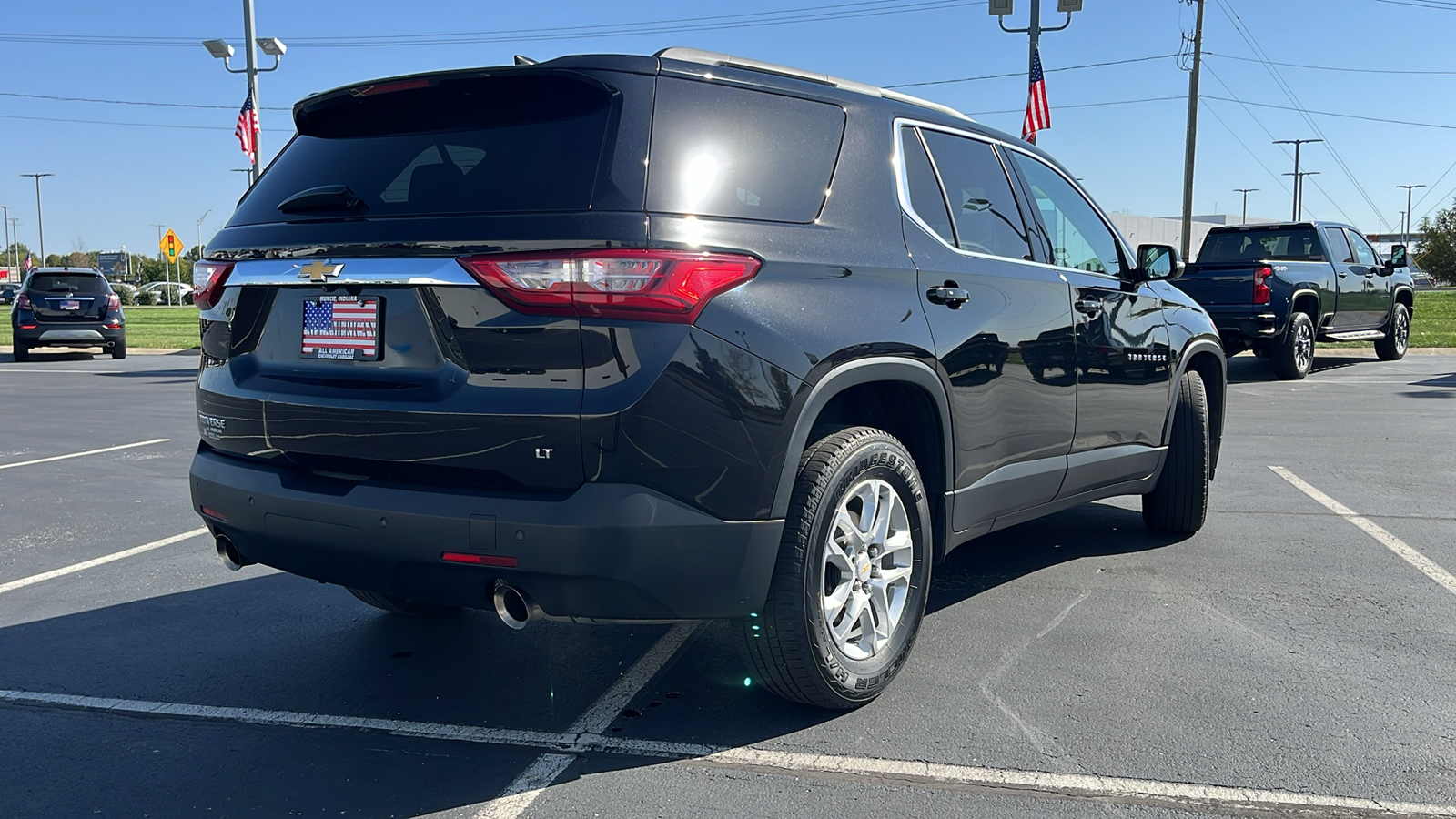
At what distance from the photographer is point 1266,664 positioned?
397 cm

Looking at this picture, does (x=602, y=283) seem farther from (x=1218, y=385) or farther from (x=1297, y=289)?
(x=1297, y=289)

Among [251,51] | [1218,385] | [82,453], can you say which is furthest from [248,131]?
[1218,385]

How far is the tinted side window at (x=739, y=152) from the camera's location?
3.12 meters

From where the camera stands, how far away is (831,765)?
319cm

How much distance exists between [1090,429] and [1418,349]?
57.9 feet

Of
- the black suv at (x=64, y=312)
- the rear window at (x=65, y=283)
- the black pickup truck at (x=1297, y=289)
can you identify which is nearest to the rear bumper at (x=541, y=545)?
the black pickup truck at (x=1297, y=289)

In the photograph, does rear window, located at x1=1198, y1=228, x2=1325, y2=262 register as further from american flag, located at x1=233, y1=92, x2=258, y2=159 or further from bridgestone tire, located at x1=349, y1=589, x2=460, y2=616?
american flag, located at x1=233, y1=92, x2=258, y2=159

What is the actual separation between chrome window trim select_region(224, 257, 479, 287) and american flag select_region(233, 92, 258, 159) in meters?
18.8

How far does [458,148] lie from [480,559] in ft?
3.79

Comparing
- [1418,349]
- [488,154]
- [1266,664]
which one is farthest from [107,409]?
[1418,349]

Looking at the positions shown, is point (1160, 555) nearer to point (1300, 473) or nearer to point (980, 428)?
point (980, 428)

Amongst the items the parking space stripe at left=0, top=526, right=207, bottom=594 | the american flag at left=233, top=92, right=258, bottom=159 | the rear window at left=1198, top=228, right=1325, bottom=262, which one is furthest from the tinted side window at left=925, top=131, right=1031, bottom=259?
the american flag at left=233, top=92, right=258, bottom=159

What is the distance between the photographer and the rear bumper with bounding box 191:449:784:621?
9.58 feet

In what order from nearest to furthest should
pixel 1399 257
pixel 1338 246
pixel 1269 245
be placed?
pixel 1269 245, pixel 1338 246, pixel 1399 257
